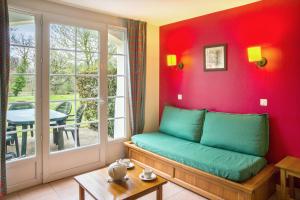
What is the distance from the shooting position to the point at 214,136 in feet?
9.47

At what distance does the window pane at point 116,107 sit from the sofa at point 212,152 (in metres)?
0.52

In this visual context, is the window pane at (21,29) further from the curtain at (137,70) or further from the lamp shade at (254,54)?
the lamp shade at (254,54)

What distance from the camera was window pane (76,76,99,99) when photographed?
3.09 m

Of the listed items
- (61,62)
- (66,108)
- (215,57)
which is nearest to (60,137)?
(66,108)

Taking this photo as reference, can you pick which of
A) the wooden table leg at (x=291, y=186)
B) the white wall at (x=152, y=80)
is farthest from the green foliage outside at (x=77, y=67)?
the wooden table leg at (x=291, y=186)

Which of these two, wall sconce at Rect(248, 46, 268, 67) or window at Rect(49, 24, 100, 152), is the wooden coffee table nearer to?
window at Rect(49, 24, 100, 152)

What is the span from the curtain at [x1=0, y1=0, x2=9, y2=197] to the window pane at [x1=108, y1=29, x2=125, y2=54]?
56.1 inches

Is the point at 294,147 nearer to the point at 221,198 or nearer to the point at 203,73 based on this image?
the point at 221,198

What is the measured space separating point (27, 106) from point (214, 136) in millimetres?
2465

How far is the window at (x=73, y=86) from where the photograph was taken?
2877 millimetres

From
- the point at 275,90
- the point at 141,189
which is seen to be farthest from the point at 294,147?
the point at 141,189

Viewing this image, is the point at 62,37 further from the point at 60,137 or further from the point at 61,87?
the point at 60,137

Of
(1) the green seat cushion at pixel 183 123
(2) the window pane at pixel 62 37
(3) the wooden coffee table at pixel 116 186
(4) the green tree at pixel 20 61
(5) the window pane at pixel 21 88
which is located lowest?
(3) the wooden coffee table at pixel 116 186

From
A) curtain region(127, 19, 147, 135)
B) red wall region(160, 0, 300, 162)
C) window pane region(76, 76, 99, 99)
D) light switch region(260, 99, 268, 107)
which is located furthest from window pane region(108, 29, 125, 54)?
light switch region(260, 99, 268, 107)
